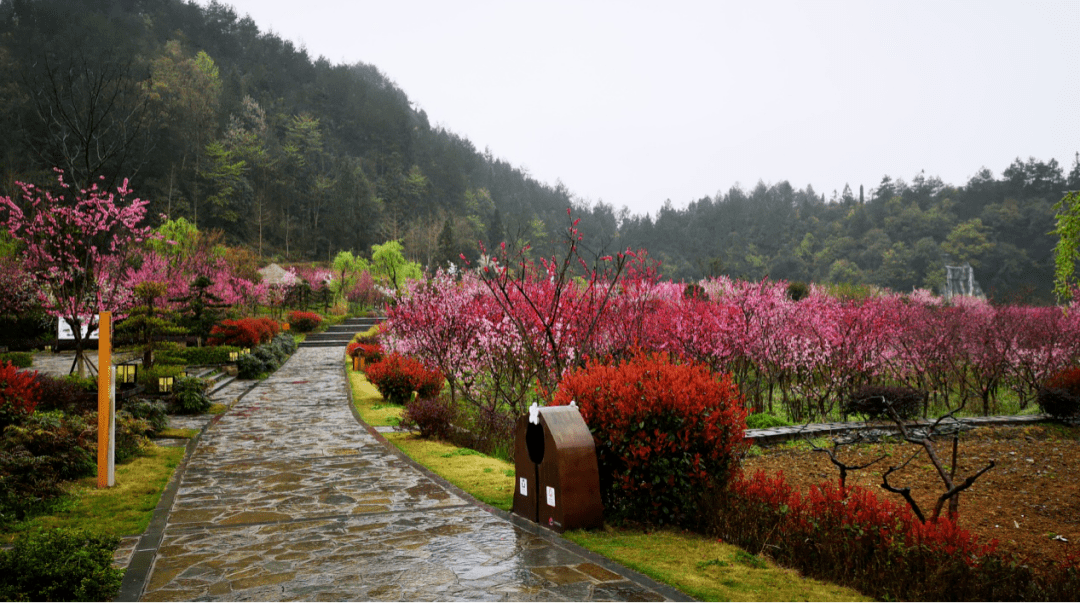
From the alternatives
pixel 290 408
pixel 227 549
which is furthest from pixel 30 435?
pixel 290 408

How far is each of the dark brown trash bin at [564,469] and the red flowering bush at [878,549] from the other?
1174 mm

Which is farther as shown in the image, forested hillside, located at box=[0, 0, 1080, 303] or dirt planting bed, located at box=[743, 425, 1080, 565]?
forested hillside, located at box=[0, 0, 1080, 303]

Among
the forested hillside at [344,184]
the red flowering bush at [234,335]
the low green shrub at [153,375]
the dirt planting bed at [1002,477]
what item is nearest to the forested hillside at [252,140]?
the forested hillside at [344,184]

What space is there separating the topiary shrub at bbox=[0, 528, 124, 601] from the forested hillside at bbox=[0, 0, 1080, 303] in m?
35.9

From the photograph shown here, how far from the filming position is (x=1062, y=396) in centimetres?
1289

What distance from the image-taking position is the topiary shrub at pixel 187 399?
13.9 meters

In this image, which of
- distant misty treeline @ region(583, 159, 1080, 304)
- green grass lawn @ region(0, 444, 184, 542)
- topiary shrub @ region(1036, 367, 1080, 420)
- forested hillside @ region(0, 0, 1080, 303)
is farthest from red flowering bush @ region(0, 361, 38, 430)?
distant misty treeline @ region(583, 159, 1080, 304)

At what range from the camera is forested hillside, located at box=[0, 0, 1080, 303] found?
62875 millimetres

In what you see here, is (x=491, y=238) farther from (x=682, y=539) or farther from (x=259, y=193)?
(x=682, y=539)

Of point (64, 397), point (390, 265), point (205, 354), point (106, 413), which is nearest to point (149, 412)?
point (64, 397)

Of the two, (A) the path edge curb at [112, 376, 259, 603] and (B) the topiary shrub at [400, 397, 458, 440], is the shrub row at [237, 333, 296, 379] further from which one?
(A) the path edge curb at [112, 376, 259, 603]

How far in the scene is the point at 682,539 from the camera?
224 inches

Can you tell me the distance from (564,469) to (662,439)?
933 mm

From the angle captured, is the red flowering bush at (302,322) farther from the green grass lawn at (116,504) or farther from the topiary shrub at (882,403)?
the topiary shrub at (882,403)
